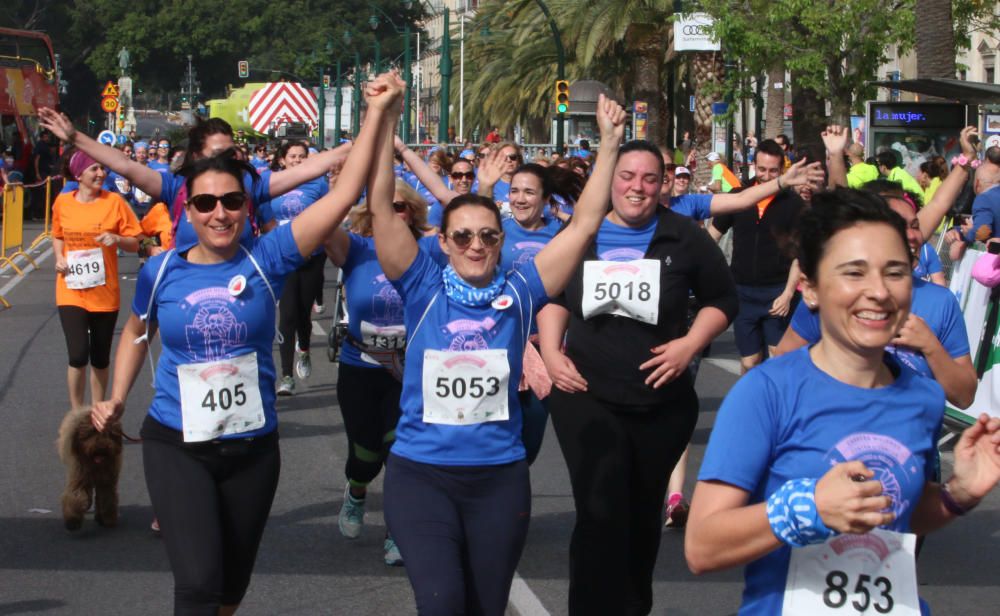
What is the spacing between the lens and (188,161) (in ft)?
22.4

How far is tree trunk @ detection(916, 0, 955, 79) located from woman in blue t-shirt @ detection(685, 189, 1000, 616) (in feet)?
58.4

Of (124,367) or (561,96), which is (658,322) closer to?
(124,367)

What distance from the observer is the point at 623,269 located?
18.2ft

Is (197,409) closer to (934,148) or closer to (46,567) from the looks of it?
(46,567)

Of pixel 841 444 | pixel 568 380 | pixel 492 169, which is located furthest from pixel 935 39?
pixel 841 444

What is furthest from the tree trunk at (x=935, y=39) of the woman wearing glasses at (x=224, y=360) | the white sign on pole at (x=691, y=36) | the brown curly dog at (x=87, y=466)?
Result: the woman wearing glasses at (x=224, y=360)

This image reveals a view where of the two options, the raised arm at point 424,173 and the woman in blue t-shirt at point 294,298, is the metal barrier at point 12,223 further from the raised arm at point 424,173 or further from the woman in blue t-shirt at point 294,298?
the raised arm at point 424,173

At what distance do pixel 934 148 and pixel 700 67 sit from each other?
11.8 metres

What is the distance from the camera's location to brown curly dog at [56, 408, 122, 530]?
7.00 m

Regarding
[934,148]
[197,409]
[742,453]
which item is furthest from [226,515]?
[934,148]

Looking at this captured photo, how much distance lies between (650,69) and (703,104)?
1.42 metres

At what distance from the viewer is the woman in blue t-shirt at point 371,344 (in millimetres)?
6746

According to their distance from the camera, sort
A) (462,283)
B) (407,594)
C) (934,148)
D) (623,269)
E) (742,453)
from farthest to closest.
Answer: (934,148), (407,594), (623,269), (462,283), (742,453)

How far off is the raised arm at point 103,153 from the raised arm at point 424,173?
1195mm
